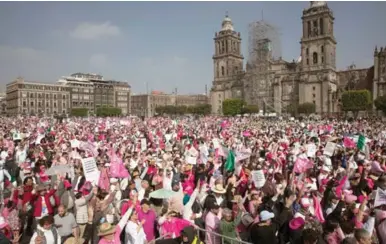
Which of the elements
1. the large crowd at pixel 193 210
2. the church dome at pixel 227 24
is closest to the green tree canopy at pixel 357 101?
the church dome at pixel 227 24

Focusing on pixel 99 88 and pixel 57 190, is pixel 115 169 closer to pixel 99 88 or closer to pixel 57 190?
pixel 57 190

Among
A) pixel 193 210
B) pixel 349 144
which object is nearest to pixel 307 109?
pixel 349 144

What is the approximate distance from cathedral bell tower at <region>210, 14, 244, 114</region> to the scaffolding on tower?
1184 centimetres

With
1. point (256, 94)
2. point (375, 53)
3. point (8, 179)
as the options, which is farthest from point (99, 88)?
point (8, 179)

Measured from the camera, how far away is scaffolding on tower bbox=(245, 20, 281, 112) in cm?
8025

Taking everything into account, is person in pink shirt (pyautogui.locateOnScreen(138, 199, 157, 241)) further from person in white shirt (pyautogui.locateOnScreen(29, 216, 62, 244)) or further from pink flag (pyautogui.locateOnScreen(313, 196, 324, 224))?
pink flag (pyautogui.locateOnScreen(313, 196, 324, 224))

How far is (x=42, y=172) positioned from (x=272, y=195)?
243 inches

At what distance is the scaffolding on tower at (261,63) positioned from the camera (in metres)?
80.2

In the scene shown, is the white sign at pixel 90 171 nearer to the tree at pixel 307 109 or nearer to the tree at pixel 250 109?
the tree at pixel 307 109

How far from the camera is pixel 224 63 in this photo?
355 feet

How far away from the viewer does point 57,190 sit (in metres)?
8.09

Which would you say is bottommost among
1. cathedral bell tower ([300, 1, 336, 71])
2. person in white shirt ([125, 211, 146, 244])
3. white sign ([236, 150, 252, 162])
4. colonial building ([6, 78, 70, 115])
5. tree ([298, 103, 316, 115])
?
person in white shirt ([125, 211, 146, 244])

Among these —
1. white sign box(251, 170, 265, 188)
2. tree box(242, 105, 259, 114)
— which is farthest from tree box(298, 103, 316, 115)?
white sign box(251, 170, 265, 188)

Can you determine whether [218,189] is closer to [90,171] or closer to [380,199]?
[380,199]
